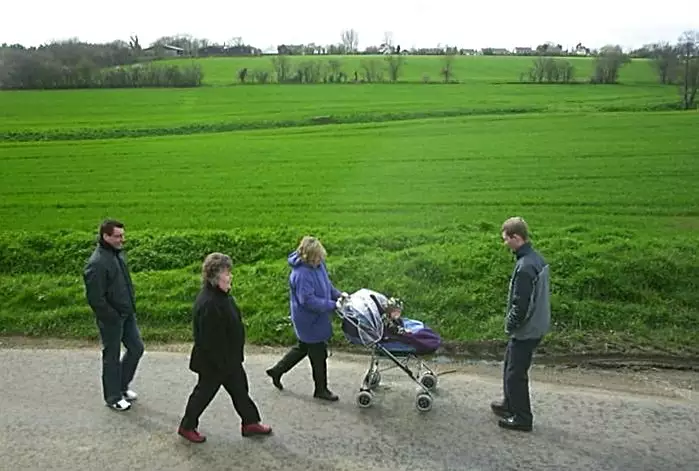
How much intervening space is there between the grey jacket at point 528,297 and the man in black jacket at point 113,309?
10.6 ft

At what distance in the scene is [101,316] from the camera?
249 inches

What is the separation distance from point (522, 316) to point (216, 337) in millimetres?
2370

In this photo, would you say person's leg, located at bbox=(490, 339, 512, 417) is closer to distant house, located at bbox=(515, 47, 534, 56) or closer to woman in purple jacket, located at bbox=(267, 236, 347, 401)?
woman in purple jacket, located at bbox=(267, 236, 347, 401)

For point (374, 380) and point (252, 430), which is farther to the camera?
point (374, 380)

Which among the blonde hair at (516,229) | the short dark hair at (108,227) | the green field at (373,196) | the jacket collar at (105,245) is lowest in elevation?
the green field at (373,196)

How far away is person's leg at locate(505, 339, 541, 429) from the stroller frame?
697 millimetres

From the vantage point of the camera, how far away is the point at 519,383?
612 cm

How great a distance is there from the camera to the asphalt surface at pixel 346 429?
18.4 ft

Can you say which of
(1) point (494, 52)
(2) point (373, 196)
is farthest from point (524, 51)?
(2) point (373, 196)

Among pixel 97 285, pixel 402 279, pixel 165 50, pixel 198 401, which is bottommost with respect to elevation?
pixel 402 279

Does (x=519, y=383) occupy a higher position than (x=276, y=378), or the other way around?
(x=519, y=383)

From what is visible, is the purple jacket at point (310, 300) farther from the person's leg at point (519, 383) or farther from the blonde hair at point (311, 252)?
the person's leg at point (519, 383)

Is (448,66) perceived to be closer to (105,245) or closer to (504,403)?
(504,403)

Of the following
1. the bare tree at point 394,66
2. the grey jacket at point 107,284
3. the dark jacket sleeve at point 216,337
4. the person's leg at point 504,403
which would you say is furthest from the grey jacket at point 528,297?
the bare tree at point 394,66
